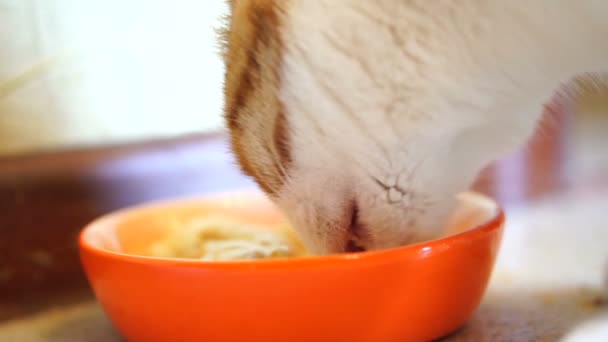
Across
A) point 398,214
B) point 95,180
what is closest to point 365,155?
point 398,214

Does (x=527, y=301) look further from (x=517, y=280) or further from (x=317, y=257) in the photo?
(x=317, y=257)

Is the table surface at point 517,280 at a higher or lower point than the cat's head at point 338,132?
lower

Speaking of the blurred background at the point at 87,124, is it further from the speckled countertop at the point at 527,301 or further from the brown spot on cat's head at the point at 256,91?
the brown spot on cat's head at the point at 256,91

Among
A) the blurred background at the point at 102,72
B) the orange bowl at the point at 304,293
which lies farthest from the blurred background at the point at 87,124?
the orange bowl at the point at 304,293

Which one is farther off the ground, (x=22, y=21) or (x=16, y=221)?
(x=22, y=21)

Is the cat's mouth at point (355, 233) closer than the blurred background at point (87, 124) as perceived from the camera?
Yes

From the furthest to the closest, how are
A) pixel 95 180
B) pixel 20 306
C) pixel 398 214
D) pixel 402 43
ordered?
pixel 95 180
pixel 20 306
pixel 398 214
pixel 402 43

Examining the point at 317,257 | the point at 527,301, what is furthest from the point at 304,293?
the point at 527,301

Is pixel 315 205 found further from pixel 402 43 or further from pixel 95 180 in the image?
pixel 95 180
